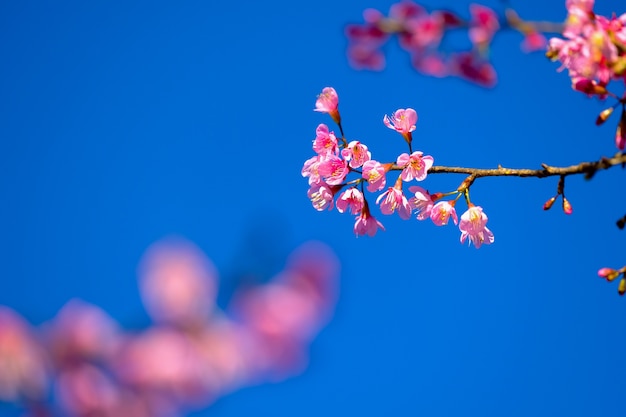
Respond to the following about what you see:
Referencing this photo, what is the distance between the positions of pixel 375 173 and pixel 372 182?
0.04m

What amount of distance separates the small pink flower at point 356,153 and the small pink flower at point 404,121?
6.4 inches

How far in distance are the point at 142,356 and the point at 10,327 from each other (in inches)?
15.3

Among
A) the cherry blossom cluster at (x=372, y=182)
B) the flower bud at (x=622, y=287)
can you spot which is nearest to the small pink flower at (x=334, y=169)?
the cherry blossom cluster at (x=372, y=182)

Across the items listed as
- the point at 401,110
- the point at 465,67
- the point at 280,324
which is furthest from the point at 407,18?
the point at 280,324

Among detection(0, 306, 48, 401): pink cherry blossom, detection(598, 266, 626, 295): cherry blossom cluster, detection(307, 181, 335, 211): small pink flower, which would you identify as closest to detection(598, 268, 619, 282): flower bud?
detection(598, 266, 626, 295): cherry blossom cluster

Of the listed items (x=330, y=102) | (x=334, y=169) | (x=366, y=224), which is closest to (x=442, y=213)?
(x=366, y=224)

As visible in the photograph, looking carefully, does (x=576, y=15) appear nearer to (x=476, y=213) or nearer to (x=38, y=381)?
(x=476, y=213)

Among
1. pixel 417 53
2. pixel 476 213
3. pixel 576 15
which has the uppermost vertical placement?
pixel 417 53

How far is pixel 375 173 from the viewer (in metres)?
2.33

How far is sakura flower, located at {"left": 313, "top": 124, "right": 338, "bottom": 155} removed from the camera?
241 cm

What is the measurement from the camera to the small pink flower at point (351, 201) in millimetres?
2414

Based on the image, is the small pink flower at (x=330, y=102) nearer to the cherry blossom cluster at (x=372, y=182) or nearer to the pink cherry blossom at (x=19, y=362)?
the cherry blossom cluster at (x=372, y=182)

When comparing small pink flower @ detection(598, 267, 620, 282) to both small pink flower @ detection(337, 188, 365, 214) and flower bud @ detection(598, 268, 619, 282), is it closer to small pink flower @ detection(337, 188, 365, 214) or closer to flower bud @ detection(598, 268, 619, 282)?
flower bud @ detection(598, 268, 619, 282)

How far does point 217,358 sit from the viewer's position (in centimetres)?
169
